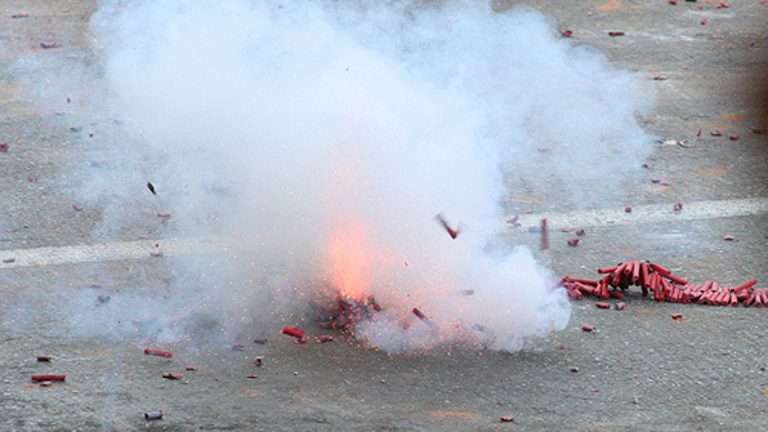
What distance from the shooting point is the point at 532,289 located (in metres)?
4.95

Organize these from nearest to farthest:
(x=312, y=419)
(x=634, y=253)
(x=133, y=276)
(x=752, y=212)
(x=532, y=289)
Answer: (x=312, y=419) → (x=532, y=289) → (x=133, y=276) → (x=634, y=253) → (x=752, y=212)

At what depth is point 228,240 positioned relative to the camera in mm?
5621

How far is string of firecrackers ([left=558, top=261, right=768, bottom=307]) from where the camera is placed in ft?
17.5

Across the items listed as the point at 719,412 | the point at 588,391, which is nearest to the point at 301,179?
the point at 588,391

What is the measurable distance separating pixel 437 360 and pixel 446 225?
1.95 ft

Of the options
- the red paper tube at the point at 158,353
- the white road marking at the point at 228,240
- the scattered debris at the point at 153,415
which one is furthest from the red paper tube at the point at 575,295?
the scattered debris at the point at 153,415

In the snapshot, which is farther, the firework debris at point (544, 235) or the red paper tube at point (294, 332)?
the firework debris at point (544, 235)

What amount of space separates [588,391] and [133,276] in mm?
2143

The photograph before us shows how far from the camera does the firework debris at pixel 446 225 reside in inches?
192

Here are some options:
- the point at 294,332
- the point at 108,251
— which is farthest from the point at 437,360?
the point at 108,251

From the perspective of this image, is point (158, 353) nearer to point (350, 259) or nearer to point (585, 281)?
point (350, 259)

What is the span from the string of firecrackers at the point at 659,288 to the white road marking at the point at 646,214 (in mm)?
726

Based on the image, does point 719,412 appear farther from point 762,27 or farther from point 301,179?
point 762,27

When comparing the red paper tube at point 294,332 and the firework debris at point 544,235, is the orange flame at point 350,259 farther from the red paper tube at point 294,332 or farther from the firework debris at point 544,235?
the firework debris at point 544,235
